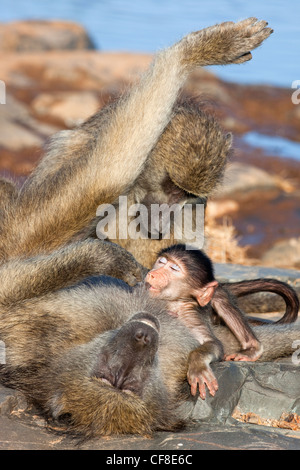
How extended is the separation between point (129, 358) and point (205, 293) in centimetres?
82

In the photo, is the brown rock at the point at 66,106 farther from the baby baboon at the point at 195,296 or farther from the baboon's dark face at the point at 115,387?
the baboon's dark face at the point at 115,387

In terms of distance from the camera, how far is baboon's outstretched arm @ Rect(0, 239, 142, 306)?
3660 millimetres

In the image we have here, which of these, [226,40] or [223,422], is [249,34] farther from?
[223,422]

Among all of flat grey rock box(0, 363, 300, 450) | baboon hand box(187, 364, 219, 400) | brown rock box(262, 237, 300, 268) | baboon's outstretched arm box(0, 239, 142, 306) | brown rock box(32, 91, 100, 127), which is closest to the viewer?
flat grey rock box(0, 363, 300, 450)

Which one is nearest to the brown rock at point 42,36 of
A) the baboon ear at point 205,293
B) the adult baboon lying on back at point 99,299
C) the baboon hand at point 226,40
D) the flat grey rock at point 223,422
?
the baboon hand at point 226,40

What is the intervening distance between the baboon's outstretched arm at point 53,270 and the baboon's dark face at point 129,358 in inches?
15.6

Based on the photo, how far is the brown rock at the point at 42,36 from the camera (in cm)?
1880

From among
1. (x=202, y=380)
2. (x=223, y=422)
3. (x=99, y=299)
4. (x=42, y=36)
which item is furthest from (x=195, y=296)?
(x=42, y=36)

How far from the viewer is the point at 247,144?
15070 millimetres

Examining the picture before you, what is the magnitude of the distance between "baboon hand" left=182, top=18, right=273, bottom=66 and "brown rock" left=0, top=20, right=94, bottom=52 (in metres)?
15.0

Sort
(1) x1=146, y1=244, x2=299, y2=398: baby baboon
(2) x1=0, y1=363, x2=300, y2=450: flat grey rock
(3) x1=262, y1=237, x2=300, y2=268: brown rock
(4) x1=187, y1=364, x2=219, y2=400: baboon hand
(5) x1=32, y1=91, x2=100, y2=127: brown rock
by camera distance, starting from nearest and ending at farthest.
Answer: (2) x1=0, y1=363, x2=300, y2=450: flat grey rock
(4) x1=187, y1=364, x2=219, y2=400: baboon hand
(1) x1=146, y1=244, x2=299, y2=398: baby baboon
(3) x1=262, y1=237, x2=300, y2=268: brown rock
(5) x1=32, y1=91, x2=100, y2=127: brown rock

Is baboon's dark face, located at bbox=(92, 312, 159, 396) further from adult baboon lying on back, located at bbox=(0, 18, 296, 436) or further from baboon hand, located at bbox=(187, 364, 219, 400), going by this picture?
baboon hand, located at bbox=(187, 364, 219, 400)

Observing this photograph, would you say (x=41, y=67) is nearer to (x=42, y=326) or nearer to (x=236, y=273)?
(x=236, y=273)

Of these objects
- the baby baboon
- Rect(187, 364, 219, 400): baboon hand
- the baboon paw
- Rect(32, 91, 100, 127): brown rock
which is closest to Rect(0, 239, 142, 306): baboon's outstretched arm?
the baby baboon
